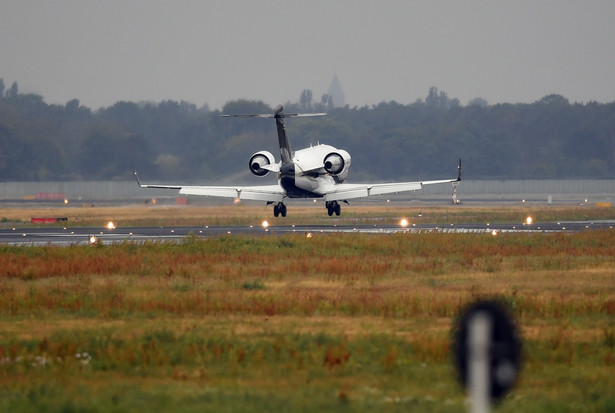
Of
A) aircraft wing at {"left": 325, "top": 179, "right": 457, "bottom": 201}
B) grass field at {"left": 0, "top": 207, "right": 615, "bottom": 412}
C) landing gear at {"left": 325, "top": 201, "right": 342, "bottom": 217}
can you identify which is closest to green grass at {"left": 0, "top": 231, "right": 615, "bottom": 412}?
grass field at {"left": 0, "top": 207, "right": 615, "bottom": 412}

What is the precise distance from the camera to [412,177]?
178 meters

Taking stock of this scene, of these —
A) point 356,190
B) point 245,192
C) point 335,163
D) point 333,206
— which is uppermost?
point 335,163

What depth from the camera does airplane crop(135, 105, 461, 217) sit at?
6906 cm

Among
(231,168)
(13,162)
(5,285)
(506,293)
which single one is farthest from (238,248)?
(13,162)

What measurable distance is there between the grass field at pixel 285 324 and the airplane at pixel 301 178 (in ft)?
80.0

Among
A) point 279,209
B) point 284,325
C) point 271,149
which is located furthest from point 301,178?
point 271,149

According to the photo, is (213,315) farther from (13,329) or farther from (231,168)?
(231,168)

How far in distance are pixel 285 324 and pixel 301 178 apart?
45982 millimetres

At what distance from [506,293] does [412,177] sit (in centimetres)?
15034

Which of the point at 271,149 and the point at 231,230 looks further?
the point at 271,149

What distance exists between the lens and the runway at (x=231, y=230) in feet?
185

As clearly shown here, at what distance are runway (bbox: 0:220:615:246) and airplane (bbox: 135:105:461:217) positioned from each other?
320cm

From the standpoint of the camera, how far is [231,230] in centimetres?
6406

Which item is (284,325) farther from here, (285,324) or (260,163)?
(260,163)
